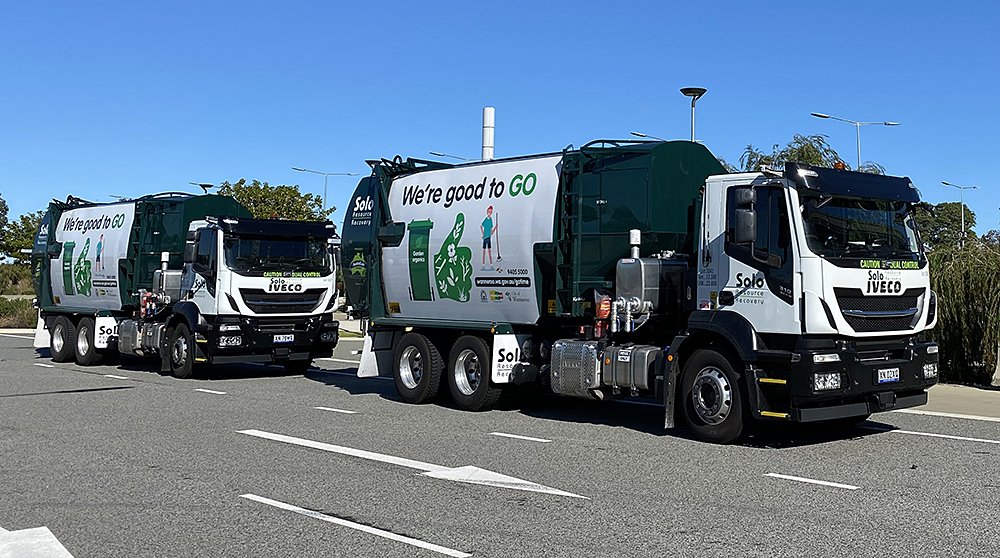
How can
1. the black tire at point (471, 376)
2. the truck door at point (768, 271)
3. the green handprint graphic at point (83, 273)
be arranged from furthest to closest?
1. the green handprint graphic at point (83, 273)
2. the black tire at point (471, 376)
3. the truck door at point (768, 271)

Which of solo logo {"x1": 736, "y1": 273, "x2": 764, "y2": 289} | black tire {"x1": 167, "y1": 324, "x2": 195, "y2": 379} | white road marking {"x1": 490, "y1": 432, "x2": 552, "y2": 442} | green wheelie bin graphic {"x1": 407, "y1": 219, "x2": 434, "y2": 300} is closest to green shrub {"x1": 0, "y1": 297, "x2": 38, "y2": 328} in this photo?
black tire {"x1": 167, "y1": 324, "x2": 195, "y2": 379}

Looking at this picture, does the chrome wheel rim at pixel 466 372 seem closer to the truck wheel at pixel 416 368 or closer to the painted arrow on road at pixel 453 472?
the truck wheel at pixel 416 368

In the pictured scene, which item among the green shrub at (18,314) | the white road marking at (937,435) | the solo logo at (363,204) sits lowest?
the white road marking at (937,435)

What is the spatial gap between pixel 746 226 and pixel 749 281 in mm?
605

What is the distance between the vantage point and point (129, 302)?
21422 millimetres

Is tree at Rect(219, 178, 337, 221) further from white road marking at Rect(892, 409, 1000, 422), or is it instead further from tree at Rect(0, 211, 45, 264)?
white road marking at Rect(892, 409, 1000, 422)

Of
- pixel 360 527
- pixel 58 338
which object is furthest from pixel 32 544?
pixel 58 338

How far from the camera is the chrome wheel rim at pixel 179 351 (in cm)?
1900

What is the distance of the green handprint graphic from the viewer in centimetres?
2275

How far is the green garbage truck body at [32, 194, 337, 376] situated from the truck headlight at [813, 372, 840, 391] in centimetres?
1123

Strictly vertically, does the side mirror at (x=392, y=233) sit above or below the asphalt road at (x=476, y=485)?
above

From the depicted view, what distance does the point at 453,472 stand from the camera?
922 centimetres

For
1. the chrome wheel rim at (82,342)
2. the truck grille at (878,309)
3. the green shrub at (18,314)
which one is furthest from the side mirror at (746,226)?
the green shrub at (18,314)

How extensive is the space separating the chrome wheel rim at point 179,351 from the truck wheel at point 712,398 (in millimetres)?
10974
